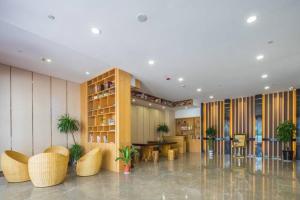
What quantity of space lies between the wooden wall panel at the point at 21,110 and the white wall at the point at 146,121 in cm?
531

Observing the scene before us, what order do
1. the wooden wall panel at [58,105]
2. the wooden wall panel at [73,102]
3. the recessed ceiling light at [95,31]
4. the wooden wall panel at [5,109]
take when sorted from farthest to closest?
the wooden wall panel at [73,102] < the wooden wall panel at [58,105] < the wooden wall panel at [5,109] < the recessed ceiling light at [95,31]

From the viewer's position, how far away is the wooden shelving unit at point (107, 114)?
21.0ft

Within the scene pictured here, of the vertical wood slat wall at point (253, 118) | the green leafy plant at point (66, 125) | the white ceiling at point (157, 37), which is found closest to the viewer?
the white ceiling at point (157, 37)

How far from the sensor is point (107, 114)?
23.0 feet

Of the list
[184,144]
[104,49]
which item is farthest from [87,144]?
[184,144]

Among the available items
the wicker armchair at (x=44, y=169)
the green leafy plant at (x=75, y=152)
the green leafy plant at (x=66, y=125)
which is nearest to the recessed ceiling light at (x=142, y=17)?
the wicker armchair at (x=44, y=169)

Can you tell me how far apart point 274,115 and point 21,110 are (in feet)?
37.6

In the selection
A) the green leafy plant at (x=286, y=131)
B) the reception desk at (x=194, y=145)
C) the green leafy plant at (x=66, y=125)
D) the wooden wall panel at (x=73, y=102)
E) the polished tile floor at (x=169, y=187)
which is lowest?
the reception desk at (x=194, y=145)

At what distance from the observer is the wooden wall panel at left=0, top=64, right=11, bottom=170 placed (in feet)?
19.6

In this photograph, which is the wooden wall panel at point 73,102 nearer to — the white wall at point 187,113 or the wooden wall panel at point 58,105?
the wooden wall panel at point 58,105

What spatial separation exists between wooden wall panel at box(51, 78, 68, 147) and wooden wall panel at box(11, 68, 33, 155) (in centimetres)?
81

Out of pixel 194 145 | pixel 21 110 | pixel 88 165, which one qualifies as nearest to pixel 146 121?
pixel 194 145

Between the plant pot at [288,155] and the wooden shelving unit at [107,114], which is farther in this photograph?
the plant pot at [288,155]

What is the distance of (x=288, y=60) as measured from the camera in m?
5.60
